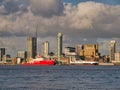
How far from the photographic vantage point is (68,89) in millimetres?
73625

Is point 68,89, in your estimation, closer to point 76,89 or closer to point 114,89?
point 76,89

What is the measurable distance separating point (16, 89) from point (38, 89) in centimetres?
396

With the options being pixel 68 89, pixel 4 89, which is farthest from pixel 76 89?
pixel 4 89

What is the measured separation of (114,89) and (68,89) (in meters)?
8.15

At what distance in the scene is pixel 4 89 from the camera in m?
73.5

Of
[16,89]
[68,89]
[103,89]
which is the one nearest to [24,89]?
[16,89]

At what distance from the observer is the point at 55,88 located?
7562cm

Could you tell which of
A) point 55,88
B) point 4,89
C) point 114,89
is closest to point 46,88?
point 55,88

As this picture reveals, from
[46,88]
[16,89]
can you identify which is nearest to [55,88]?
[46,88]

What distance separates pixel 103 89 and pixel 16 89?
589 inches

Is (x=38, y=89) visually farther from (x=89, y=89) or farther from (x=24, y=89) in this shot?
(x=89, y=89)

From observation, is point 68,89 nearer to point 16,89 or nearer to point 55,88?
point 55,88

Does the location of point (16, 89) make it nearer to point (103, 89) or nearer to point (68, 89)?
point (68, 89)

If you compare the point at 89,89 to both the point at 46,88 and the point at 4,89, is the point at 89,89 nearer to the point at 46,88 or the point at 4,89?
the point at 46,88
